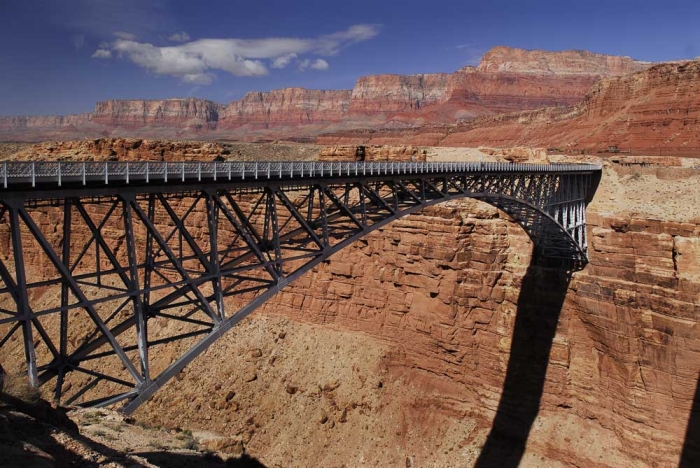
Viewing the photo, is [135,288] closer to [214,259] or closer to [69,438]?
[214,259]

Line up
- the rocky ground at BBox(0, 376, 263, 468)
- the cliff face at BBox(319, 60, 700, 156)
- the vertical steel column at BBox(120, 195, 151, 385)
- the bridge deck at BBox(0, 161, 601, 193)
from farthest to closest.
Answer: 1. the cliff face at BBox(319, 60, 700, 156)
2. the vertical steel column at BBox(120, 195, 151, 385)
3. the bridge deck at BBox(0, 161, 601, 193)
4. the rocky ground at BBox(0, 376, 263, 468)

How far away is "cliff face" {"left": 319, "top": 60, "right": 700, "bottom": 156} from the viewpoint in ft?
175

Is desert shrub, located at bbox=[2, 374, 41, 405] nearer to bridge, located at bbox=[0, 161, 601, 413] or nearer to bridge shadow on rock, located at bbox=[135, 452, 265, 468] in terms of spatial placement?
bridge, located at bbox=[0, 161, 601, 413]

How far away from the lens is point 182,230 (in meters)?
12.2

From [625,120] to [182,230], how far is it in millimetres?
60153

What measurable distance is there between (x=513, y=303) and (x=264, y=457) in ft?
56.2

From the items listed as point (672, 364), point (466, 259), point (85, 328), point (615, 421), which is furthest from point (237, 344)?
point (672, 364)

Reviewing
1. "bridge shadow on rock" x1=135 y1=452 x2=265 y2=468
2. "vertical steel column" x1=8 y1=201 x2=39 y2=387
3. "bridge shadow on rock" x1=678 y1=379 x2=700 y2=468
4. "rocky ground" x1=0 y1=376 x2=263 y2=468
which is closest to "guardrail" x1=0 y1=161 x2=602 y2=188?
"vertical steel column" x1=8 y1=201 x2=39 y2=387

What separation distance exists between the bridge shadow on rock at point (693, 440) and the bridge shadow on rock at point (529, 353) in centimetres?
730

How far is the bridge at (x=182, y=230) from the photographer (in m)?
10.1

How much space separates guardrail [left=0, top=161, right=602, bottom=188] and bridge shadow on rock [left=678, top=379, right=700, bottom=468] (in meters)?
18.6

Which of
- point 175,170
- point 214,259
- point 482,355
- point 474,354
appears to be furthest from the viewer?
point 474,354

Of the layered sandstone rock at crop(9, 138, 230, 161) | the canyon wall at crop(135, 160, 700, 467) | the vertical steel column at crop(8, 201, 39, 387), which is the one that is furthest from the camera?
the layered sandstone rock at crop(9, 138, 230, 161)

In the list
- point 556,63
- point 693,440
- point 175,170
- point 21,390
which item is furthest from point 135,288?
point 556,63
